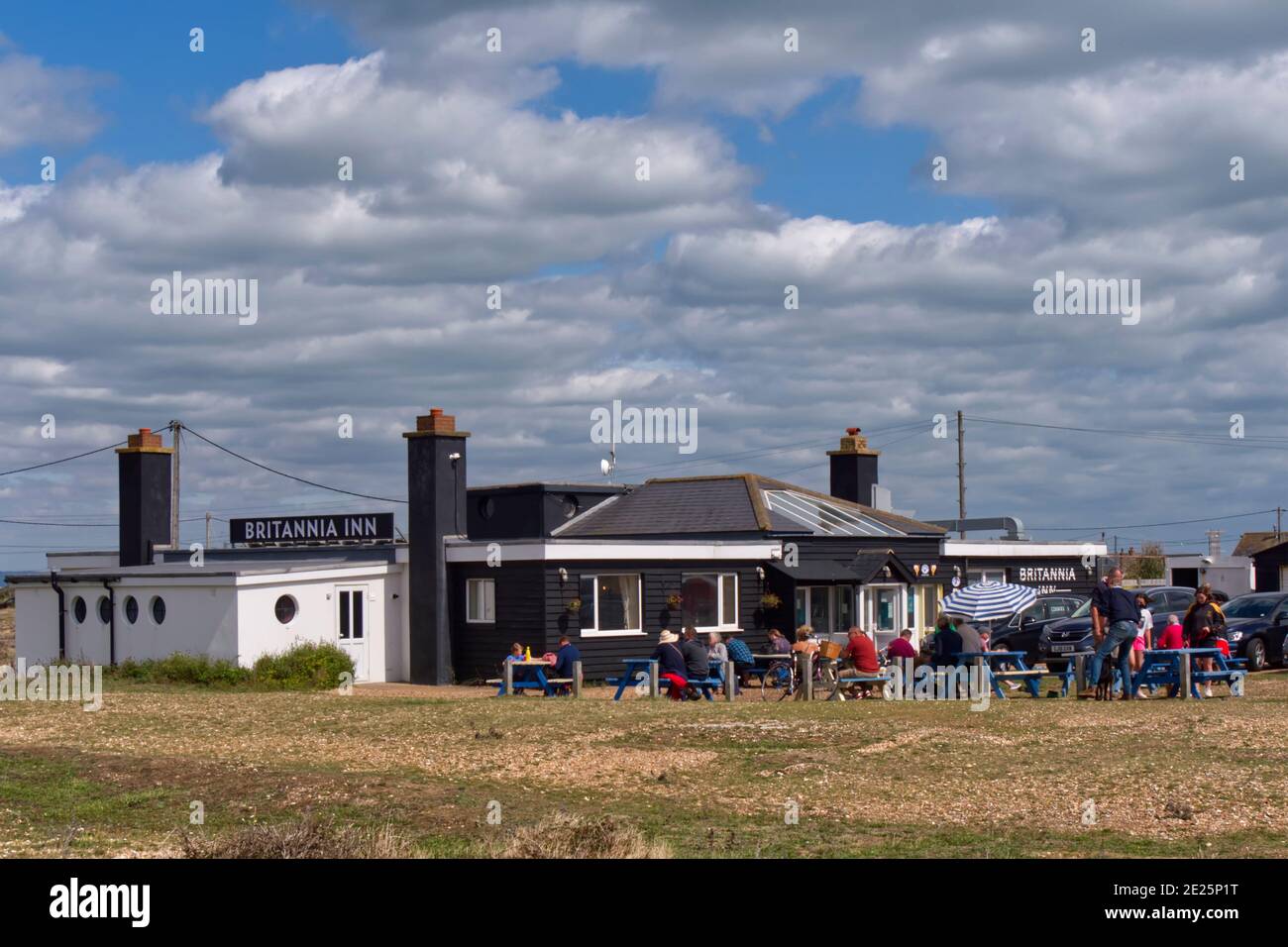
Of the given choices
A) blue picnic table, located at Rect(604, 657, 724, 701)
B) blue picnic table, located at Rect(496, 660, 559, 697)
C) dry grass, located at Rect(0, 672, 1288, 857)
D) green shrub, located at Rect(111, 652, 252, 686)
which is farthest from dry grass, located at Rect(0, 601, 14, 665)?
dry grass, located at Rect(0, 672, 1288, 857)

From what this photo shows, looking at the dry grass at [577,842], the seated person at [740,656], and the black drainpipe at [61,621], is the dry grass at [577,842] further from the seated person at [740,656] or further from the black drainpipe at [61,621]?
the black drainpipe at [61,621]

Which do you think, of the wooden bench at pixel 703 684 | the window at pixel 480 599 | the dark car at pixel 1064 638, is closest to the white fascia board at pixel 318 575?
the window at pixel 480 599

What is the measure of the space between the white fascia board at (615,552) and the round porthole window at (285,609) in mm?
3504

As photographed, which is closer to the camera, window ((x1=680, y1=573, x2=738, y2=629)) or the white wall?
the white wall

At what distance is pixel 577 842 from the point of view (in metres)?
8.59

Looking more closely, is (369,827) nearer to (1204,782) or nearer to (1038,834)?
(1038,834)

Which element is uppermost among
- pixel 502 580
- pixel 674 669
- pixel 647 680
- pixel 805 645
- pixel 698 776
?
pixel 502 580

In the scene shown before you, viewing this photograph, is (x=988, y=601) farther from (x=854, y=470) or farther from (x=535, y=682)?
(x=854, y=470)

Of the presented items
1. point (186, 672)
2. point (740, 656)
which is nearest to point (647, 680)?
point (740, 656)

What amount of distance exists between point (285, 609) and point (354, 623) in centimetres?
189

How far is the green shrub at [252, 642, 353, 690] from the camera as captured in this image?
2962 cm

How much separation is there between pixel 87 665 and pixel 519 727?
17.3 meters

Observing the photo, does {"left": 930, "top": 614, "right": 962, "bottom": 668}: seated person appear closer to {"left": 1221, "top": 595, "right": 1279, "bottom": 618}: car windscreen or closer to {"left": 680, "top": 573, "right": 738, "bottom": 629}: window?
{"left": 1221, "top": 595, "right": 1279, "bottom": 618}: car windscreen

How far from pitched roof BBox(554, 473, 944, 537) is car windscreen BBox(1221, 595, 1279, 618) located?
948 centimetres
